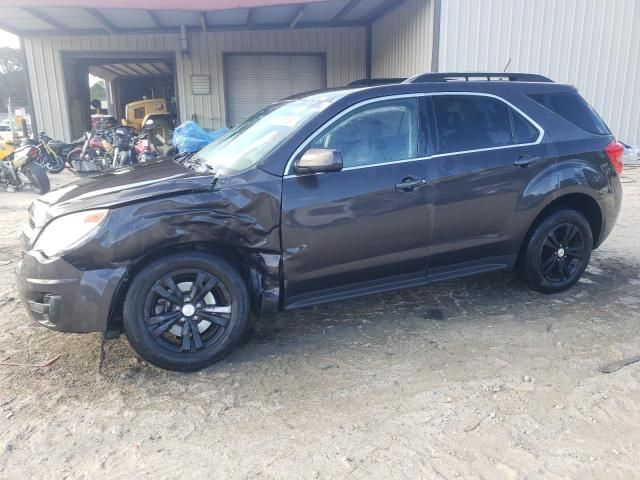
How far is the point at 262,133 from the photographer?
151 inches

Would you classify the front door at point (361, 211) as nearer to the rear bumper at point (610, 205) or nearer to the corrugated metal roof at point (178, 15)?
the rear bumper at point (610, 205)

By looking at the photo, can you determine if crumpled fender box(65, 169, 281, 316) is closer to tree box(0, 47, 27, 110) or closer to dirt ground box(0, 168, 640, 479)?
dirt ground box(0, 168, 640, 479)

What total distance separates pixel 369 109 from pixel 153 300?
1955mm

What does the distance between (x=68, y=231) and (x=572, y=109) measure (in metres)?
4.01

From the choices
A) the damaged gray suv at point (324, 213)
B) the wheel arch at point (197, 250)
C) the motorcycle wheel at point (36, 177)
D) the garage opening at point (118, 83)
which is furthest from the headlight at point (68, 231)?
the garage opening at point (118, 83)

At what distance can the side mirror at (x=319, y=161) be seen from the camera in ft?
10.7

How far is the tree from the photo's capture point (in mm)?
45500

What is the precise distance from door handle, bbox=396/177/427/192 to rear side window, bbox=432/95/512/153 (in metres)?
0.33

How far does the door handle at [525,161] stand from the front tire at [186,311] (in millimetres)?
2325

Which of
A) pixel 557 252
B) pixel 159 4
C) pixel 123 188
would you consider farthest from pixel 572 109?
pixel 159 4

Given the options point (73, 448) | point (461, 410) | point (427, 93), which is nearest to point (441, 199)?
point (427, 93)

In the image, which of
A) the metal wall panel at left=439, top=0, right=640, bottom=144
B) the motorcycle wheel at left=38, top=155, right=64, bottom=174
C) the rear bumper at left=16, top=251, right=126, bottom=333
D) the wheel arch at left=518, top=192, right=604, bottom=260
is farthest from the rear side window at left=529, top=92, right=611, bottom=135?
the motorcycle wheel at left=38, top=155, right=64, bottom=174

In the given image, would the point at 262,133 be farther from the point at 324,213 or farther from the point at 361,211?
the point at 361,211

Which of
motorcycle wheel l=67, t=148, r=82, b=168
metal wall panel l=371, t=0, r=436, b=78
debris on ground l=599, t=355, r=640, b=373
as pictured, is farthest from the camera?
motorcycle wheel l=67, t=148, r=82, b=168
